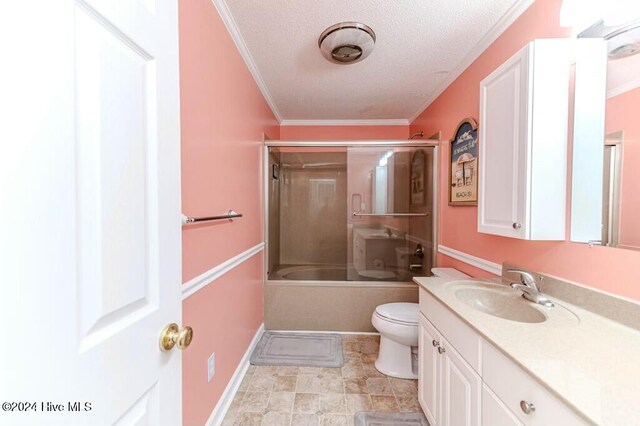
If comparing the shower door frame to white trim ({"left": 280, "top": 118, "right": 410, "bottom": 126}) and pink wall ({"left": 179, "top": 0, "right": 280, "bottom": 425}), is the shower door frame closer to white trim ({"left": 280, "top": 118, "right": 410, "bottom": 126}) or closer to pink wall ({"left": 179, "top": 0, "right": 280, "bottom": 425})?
pink wall ({"left": 179, "top": 0, "right": 280, "bottom": 425})

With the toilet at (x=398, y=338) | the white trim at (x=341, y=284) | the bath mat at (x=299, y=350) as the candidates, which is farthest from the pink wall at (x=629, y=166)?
the bath mat at (x=299, y=350)

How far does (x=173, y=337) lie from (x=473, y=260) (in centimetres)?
185

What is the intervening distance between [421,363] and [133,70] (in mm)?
1811

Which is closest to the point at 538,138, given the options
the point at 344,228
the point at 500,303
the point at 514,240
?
the point at 514,240

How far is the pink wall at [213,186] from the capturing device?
43.6 inches

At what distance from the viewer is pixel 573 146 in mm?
1086

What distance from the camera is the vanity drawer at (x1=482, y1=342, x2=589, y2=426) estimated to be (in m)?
0.63

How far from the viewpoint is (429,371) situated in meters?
1.38

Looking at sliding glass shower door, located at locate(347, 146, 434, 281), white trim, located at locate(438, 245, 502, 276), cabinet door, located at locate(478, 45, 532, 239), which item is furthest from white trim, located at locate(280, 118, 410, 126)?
cabinet door, located at locate(478, 45, 532, 239)

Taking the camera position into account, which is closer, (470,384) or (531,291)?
(470,384)

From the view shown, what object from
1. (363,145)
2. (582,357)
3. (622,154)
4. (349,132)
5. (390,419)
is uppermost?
(349,132)

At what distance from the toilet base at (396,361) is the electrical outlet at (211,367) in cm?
121

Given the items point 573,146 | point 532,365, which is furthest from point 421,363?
point 573,146

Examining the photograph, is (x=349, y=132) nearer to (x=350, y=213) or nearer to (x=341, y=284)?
(x=350, y=213)
